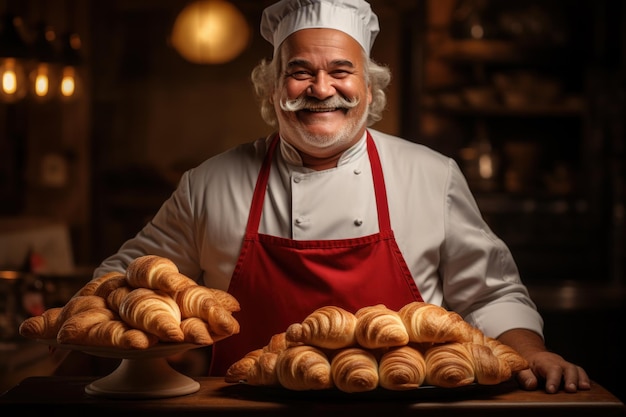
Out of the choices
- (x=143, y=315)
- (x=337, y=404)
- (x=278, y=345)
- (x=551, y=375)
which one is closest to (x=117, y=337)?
(x=143, y=315)

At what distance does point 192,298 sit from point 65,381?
1.34ft

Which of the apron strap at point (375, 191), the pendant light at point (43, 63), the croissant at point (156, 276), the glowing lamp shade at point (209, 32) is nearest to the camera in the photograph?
the croissant at point (156, 276)

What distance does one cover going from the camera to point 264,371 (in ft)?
5.56

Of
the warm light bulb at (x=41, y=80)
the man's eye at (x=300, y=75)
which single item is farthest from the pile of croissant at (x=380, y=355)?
the warm light bulb at (x=41, y=80)

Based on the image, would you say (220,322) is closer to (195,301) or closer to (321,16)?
(195,301)

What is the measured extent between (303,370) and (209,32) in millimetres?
3994

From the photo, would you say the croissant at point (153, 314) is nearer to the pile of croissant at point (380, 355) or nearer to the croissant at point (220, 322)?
the croissant at point (220, 322)

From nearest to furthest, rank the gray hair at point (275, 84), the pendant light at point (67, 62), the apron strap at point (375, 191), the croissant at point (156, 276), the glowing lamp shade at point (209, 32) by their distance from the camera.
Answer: the croissant at point (156, 276) → the apron strap at point (375, 191) → the gray hair at point (275, 84) → the pendant light at point (67, 62) → the glowing lamp shade at point (209, 32)

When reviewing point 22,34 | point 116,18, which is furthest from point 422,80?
point 22,34

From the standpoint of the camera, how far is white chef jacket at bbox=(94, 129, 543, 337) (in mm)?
2385

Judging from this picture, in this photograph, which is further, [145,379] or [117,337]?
[145,379]

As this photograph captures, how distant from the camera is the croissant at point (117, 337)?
1625 mm

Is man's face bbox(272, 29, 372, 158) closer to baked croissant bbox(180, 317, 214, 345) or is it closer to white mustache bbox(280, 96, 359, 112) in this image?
white mustache bbox(280, 96, 359, 112)

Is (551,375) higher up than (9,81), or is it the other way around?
(9,81)
